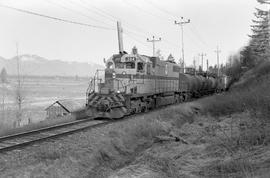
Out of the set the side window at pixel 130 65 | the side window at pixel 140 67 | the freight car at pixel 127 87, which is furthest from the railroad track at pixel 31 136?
the side window at pixel 140 67

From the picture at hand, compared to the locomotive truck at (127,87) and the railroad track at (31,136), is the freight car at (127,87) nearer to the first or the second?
the locomotive truck at (127,87)

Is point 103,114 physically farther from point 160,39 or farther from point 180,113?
point 160,39

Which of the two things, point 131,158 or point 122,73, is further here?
point 122,73

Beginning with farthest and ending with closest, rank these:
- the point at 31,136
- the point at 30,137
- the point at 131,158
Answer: the point at 31,136, the point at 30,137, the point at 131,158

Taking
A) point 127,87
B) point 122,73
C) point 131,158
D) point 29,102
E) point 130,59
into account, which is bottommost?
point 29,102

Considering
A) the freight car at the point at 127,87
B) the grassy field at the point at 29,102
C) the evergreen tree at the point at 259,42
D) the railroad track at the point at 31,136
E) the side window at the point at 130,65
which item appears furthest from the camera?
the evergreen tree at the point at 259,42

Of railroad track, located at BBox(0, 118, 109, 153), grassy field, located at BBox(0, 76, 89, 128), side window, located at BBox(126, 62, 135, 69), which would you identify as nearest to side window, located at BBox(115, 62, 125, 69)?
side window, located at BBox(126, 62, 135, 69)

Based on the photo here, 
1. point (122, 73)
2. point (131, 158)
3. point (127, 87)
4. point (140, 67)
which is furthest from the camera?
point (140, 67)

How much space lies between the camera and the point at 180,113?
18.8 meters

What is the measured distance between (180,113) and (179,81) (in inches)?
376

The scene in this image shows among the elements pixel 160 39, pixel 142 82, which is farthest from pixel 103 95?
pixel 160 39

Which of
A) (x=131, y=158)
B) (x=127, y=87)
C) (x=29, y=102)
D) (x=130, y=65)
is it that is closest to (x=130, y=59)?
(x=130, y=65)

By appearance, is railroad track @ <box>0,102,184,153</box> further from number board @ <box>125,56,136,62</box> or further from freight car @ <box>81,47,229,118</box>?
number board @ <box>125,56,136,62</box>

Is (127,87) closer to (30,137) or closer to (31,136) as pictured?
(31,136)
